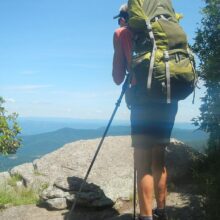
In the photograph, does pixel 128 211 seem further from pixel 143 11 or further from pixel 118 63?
pixel 143 11

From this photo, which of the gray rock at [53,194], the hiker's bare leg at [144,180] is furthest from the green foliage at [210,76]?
the hiker's bare leg at [144,180]

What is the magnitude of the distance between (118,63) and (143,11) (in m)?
0.82

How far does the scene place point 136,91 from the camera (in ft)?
18.2

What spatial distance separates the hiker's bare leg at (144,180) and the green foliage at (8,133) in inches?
228

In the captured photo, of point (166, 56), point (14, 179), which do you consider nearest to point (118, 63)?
point (166, 56)

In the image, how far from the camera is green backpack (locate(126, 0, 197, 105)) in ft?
17.5

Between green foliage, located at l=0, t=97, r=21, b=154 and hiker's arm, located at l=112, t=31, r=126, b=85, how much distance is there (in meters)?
5.53

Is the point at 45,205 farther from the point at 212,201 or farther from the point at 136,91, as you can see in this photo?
the point at 136,91

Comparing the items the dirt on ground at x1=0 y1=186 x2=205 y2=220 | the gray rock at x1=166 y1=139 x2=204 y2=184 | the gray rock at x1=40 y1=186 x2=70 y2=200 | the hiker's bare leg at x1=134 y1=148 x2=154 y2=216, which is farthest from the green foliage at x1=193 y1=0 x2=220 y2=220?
the hiker's bare leg at x1=134 y1=148 x2=154 y2=216

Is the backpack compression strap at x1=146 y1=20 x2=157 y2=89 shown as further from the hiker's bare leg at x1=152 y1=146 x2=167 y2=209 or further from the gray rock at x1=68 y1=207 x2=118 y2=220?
the gray rock at x1=68 y1=207 x2=118 y2=220

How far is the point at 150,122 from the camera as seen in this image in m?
5.59

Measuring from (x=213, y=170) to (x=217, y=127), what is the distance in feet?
7.49

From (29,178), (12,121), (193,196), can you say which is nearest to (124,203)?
(193,196)

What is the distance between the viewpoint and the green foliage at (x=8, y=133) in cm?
1054
